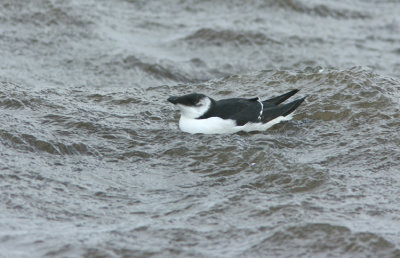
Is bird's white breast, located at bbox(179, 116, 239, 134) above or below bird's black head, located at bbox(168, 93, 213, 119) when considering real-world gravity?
below

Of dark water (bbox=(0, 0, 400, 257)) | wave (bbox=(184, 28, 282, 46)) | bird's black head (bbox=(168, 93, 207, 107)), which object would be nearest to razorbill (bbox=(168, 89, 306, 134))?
bird's black head (bbox=(168, 93, 207, 107))

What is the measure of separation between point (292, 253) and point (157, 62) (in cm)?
629

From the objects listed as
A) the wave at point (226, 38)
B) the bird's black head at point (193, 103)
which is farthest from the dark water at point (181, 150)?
the bird's black head at point (193, 103)

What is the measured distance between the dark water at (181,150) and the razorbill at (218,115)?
0.39ft

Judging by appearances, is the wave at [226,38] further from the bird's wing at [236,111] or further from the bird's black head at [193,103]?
the bird's black head at [193,103]

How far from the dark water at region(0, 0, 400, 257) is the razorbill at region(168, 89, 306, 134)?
0.39ft

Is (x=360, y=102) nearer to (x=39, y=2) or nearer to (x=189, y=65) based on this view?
(x=189, y=65)

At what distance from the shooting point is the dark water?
18.4ft

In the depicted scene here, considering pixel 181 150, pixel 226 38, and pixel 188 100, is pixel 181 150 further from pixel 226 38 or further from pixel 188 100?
pixel 226 38

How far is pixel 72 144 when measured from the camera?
730cm

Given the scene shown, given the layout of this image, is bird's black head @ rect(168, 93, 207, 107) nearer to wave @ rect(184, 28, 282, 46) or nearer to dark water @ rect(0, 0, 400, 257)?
dark water @ rect(0, 0, 400, 257)

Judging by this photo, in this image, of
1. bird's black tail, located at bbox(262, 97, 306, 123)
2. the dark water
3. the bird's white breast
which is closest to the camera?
the dark water

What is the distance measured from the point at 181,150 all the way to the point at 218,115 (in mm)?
574

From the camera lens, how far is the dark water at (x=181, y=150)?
560cm
